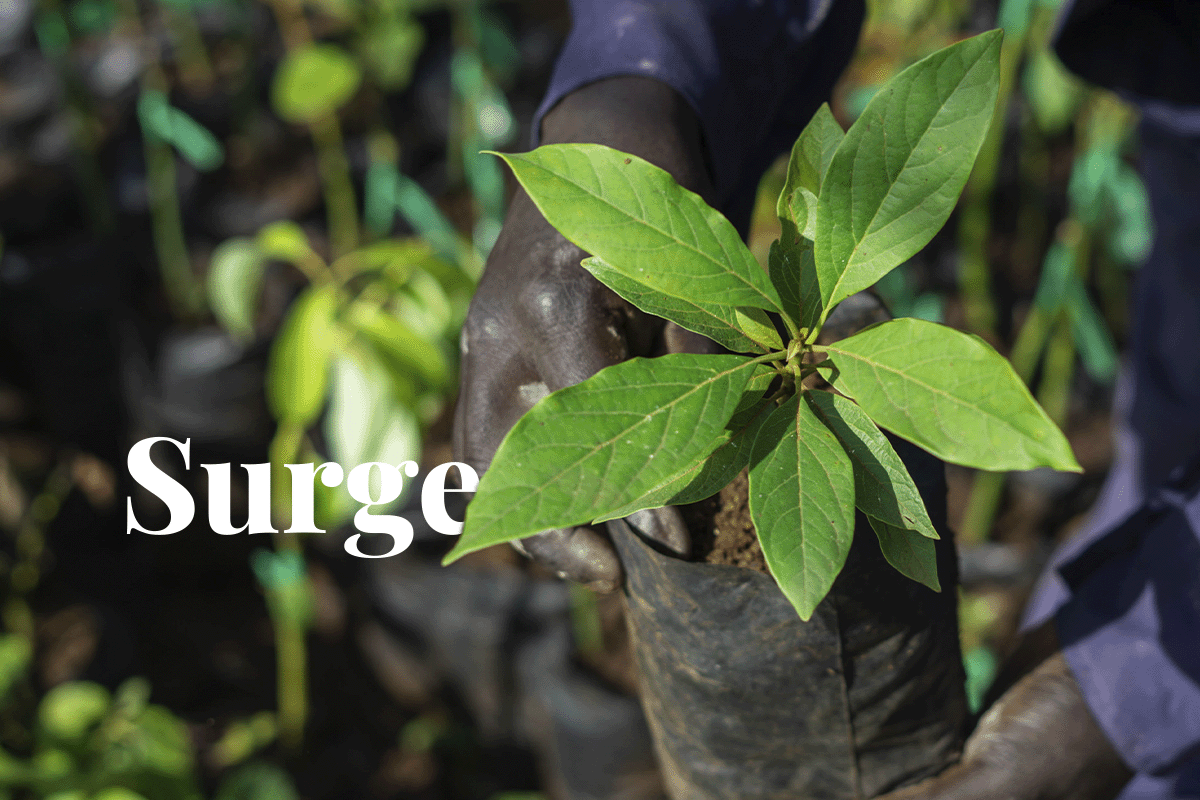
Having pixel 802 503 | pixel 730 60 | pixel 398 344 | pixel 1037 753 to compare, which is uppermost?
pixel 730 60

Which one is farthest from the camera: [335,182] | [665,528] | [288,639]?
[335,182]

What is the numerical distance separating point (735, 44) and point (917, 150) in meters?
0.42

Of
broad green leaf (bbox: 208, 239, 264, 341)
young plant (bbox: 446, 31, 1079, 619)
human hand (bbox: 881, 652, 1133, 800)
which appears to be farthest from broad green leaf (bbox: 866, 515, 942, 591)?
broad green leaf (bbox: 208, 239, 264, 341)

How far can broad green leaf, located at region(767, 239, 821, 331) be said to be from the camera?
479 mm

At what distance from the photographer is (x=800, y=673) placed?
62 cm

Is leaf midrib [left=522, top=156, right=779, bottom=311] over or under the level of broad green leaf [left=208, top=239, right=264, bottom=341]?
under

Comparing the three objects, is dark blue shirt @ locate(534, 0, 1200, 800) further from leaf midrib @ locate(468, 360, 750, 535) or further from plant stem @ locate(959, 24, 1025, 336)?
plant stem @ locate(959, 24, 1025, 336)

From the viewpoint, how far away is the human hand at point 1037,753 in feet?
2.43

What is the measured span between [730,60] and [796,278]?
386mm

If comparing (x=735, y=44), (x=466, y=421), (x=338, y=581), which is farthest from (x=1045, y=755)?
(x=338, y=581)

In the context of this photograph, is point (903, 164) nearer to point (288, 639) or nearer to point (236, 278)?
point (236, 278)

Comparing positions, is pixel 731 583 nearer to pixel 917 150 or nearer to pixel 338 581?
pixel 917 150

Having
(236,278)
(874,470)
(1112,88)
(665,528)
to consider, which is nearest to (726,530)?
(665,528)

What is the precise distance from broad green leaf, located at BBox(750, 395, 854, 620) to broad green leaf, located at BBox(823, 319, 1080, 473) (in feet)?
0.09
